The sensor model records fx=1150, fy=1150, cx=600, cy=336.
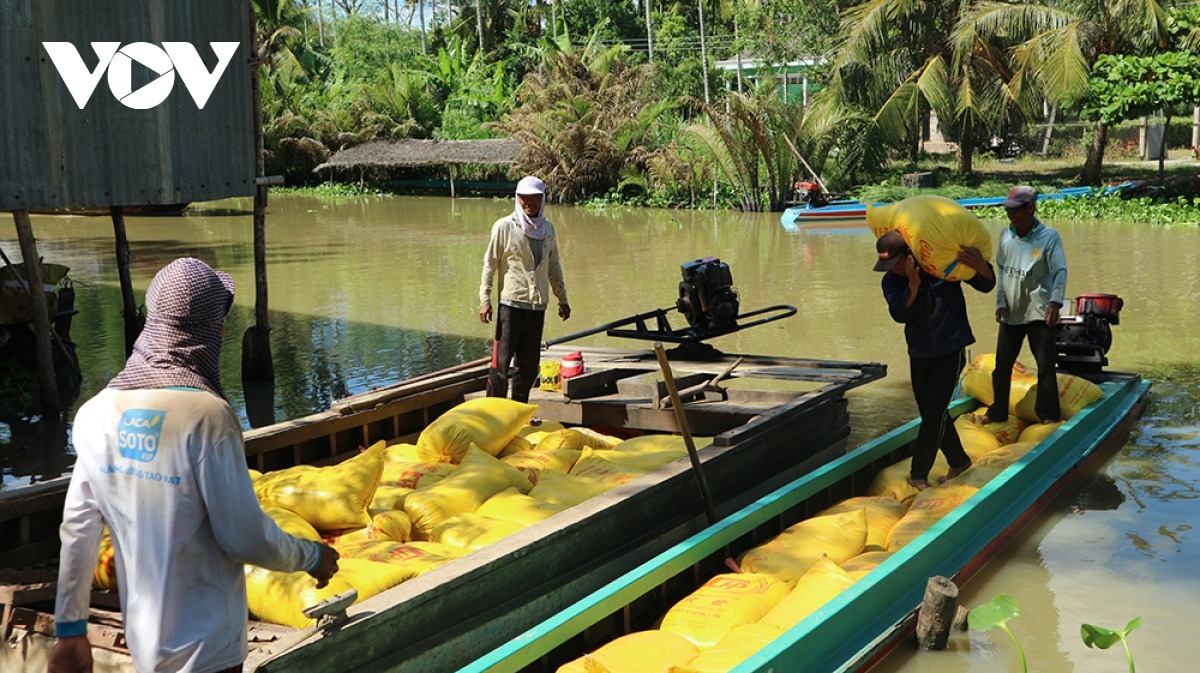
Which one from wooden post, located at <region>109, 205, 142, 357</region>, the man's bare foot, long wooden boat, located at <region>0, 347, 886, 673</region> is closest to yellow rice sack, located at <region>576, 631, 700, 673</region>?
long wooden boat, located at <region>0, 347, 886, 673</region>

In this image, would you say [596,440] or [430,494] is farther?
[596,440]

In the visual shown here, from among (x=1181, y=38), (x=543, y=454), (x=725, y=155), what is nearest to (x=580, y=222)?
(x=725, y=155)

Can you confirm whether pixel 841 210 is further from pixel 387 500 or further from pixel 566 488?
pixel 387 500

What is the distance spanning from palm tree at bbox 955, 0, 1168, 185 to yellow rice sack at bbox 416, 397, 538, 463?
21.3 metres

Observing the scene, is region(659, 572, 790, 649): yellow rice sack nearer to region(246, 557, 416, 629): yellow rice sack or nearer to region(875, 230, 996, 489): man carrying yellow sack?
region(246, 557, 416, 629): yellow rice sack

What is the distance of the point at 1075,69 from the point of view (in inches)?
953

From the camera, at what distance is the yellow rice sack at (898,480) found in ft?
21.5

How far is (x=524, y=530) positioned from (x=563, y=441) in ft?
6.75

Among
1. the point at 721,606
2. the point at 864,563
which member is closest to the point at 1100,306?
the point at 864,563

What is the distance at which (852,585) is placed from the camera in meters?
4.74

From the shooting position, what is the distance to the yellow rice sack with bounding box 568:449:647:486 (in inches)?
237

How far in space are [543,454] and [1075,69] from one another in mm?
21427

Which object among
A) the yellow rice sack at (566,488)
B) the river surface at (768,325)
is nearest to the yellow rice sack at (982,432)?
the river surface at (768,325)

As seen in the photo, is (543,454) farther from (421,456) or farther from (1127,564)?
(1127,564)
